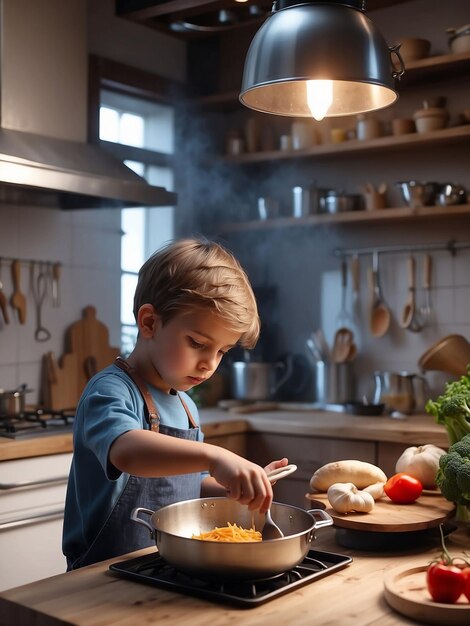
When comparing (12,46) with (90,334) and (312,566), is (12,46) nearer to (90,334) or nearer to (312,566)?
(90,334)

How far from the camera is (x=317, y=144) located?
11.6ft

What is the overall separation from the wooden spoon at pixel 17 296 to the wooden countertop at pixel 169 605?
1.95 meters

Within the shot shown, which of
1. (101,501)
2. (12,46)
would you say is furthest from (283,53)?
(12,46)

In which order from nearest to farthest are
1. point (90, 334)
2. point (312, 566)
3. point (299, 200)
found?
point (312, 566) < point (90, 334) < point (299, 200)

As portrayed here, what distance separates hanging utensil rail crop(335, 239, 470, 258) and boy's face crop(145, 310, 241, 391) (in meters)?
2.03

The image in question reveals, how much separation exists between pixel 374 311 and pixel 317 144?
749mm

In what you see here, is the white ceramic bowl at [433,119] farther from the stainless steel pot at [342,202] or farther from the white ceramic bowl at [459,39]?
the stainless steel pot at [342,202]

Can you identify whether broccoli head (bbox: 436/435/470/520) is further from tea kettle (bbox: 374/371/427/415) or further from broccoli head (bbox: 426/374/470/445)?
tea kettle (bbox: 374/371/427/415)

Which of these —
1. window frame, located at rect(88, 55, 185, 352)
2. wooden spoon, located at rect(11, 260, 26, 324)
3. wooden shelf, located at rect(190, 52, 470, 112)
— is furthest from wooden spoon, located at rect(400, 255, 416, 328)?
wooden spoon, located at rect(11, 260, 26, 324)

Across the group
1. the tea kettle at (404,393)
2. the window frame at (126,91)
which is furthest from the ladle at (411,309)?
the window frame at (126,91)

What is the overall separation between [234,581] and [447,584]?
279 millimetres

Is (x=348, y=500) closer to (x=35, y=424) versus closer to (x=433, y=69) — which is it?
(x=35, y=424)

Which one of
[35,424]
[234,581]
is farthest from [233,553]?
[35,424]

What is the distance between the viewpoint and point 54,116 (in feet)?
9.83
